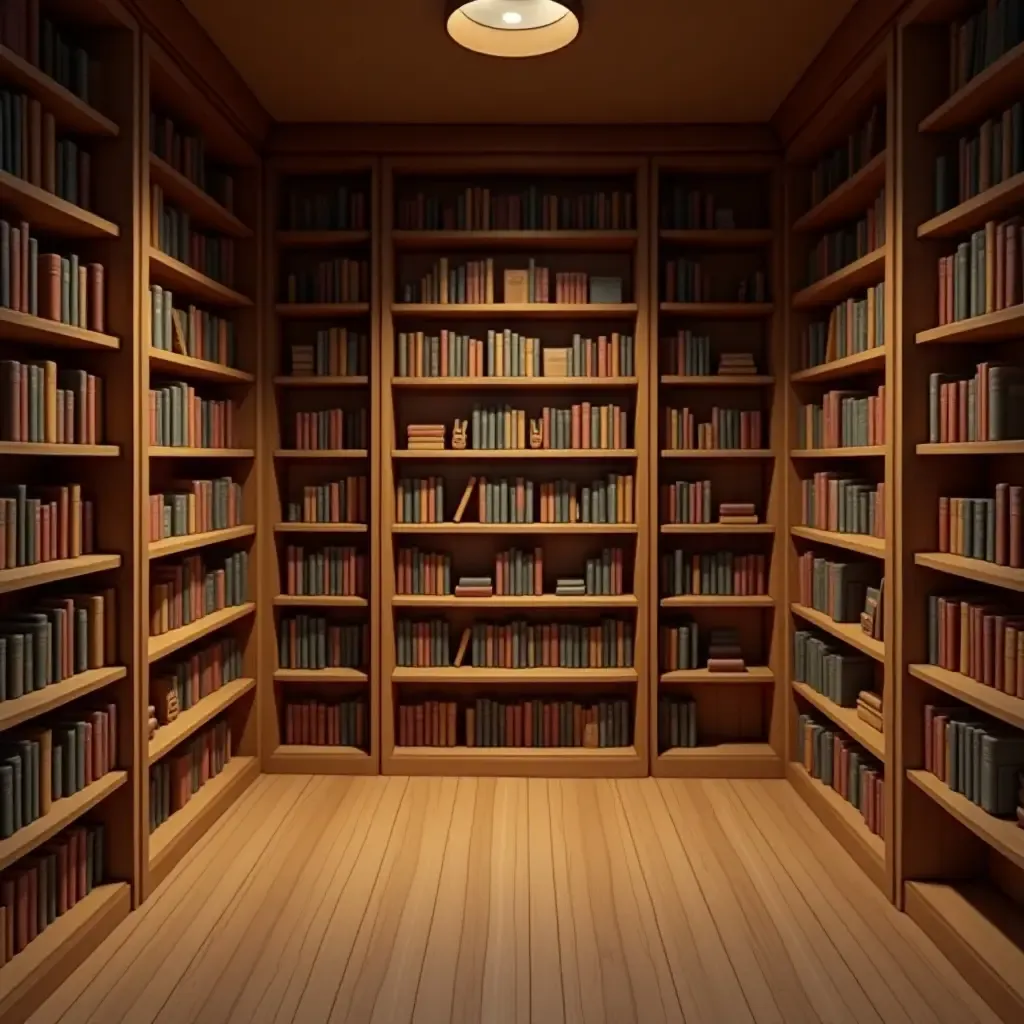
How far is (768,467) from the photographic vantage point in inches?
196

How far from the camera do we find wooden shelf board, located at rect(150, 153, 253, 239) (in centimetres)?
365

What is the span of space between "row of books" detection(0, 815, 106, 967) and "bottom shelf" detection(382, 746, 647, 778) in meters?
1.75

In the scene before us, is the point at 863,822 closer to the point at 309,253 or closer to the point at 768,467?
the point at 768,467

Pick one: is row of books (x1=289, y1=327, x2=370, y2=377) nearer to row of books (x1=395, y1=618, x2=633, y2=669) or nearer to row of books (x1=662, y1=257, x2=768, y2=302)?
row of books (x1=395, y1=618, x2=633, y2=669)

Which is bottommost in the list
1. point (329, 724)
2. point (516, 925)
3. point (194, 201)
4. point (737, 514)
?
point (516, 925)

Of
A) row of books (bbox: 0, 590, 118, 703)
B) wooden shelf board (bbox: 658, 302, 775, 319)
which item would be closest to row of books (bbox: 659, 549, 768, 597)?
wooden shelf board (bbox: 658, 302, 775, 319)

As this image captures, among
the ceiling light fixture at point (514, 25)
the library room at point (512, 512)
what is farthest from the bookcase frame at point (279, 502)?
the ceiling light fixture at point (514, 25)

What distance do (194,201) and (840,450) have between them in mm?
2870

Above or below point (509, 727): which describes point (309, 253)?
above

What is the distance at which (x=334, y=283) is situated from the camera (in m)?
4.86

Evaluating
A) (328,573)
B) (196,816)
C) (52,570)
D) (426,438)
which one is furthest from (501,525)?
(52,570)

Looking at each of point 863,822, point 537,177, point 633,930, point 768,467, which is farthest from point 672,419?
point 633,930

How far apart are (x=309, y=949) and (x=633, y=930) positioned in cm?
103

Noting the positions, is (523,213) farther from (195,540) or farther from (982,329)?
(982,329)
